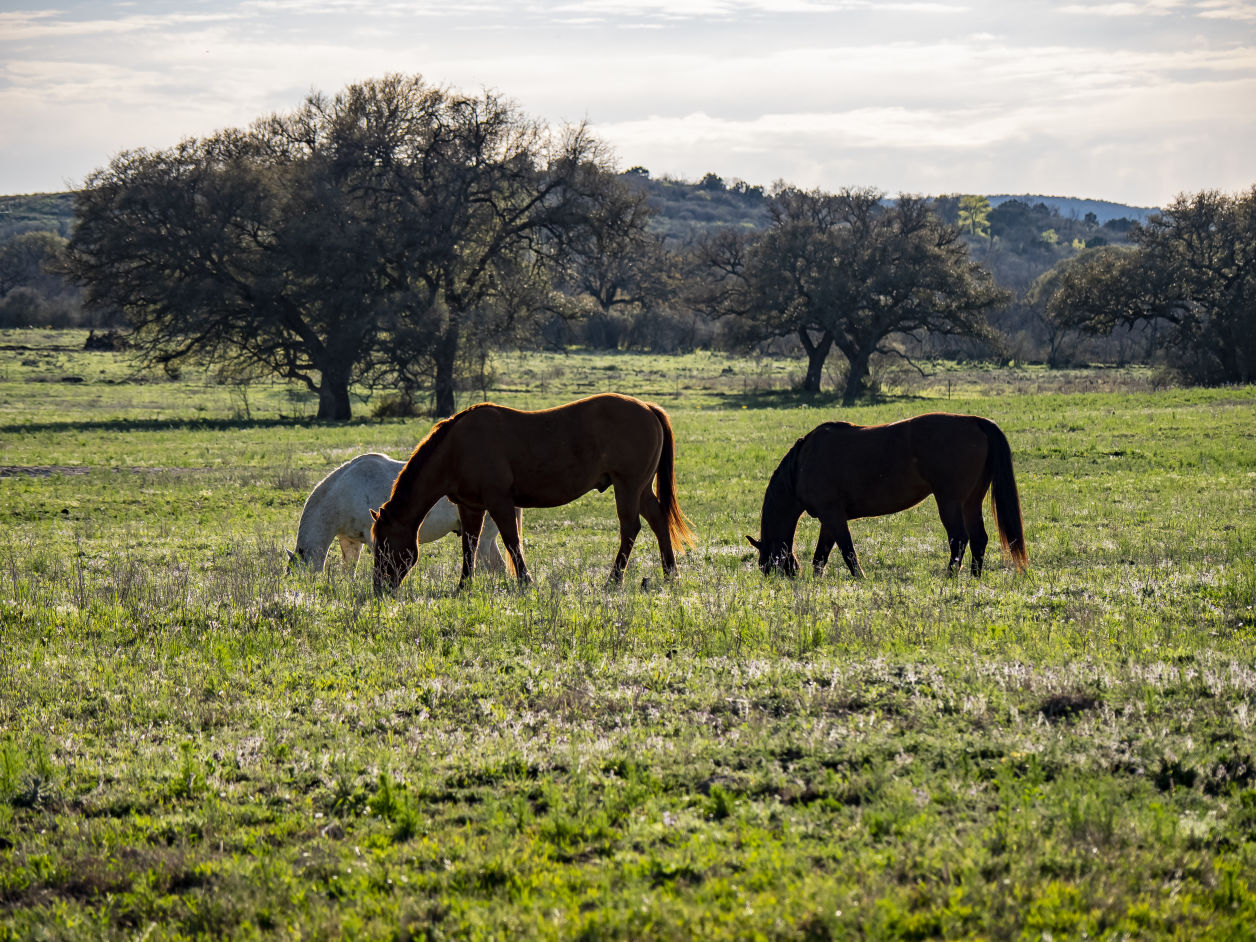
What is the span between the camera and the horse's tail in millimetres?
11344

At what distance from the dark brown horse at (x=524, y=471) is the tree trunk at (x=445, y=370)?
31.5 meters

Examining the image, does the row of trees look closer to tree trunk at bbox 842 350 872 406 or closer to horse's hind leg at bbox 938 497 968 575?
tree trunk at bbox 842 350 872 406

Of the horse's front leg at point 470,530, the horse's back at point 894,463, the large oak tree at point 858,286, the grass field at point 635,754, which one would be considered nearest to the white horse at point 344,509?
the grass field at point 635,754

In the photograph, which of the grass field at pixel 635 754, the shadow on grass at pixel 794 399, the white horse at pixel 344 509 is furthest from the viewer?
the shadow on grass at pixel 794 399

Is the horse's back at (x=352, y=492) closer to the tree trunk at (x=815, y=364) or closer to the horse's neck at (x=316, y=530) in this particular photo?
the horse's neck at (x=316, y=530)

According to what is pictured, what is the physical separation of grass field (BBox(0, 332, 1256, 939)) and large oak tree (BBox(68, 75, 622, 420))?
3150 cm

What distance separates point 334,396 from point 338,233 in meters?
6.78

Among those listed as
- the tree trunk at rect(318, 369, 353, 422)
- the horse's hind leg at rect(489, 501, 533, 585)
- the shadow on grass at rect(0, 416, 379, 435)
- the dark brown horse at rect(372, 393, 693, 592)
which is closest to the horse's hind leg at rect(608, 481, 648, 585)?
the dark brown horse at rect(372, 393, 693, 592)

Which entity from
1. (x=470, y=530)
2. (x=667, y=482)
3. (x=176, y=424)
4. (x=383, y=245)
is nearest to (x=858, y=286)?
(x=383, y=245)

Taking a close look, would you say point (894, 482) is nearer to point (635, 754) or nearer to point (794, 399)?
point (635, 754)

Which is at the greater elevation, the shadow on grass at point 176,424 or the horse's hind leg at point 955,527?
the horse's hind leg at point 955,527

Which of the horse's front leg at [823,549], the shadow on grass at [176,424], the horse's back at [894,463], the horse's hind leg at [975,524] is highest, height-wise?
the horse's back at [894,463]

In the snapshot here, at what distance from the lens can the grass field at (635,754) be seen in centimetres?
405

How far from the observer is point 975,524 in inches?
462
